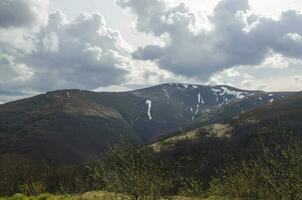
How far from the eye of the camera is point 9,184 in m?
120

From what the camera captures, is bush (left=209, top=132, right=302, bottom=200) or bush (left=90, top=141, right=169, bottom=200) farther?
bush (left=90, top=141, right=169, bottom=200)

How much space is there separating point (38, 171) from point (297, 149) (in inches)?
5654

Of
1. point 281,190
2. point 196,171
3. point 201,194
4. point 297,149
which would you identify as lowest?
point 196,171

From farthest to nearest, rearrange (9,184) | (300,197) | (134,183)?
(9,184)
(134,183)
(300,197)

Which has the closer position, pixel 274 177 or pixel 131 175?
pixel 274 177

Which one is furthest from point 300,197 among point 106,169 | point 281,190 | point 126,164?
point 106,169

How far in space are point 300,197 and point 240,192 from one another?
6.04 m

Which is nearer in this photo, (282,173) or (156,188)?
(282,173)

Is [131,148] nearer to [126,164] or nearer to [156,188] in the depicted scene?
[126,164]

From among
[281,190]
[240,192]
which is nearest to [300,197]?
[281,190]

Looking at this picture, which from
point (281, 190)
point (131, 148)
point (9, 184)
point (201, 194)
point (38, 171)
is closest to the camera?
point (281, 190)

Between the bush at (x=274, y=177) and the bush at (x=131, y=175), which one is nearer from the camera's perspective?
the bush at (x=274, y=177)

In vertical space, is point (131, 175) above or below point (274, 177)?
above

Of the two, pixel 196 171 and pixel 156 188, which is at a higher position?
pixel 156 188
